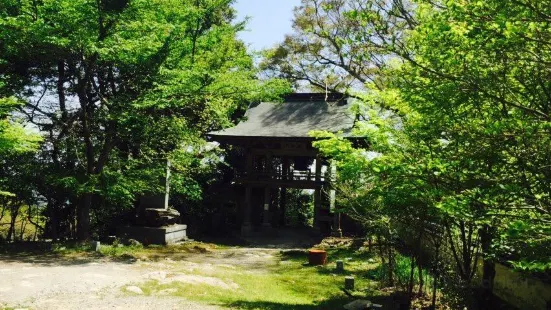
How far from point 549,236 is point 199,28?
1591 cm

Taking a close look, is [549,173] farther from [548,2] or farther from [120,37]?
[120,37]

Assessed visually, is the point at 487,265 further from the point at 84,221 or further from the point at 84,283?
the point at 84,221

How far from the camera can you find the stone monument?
16.8m

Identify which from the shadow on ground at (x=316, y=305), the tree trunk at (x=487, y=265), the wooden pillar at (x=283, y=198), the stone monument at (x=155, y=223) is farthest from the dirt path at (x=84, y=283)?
the wooden pillar at (x=283, y=198)

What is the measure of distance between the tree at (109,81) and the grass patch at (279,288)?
5354 millimetres

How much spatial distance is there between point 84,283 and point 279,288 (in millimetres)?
4871

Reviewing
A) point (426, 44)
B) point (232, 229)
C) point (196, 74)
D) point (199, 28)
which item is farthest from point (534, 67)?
point (232, 229)

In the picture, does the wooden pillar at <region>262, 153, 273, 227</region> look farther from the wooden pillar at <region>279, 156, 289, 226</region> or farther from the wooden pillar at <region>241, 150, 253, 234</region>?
the wooden pillar at <region>279, 156, 289, 226</region>

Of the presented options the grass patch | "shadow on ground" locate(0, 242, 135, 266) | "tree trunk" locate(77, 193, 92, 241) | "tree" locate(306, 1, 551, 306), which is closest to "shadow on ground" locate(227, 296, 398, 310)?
the grass patch

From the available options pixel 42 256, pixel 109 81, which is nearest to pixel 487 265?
pixel 42 256

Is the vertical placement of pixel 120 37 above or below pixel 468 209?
above

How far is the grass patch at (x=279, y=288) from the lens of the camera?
9.10 metres

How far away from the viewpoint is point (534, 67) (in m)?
3.87

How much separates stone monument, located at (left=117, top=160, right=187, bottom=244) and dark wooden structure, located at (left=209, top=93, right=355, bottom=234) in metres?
5.58
